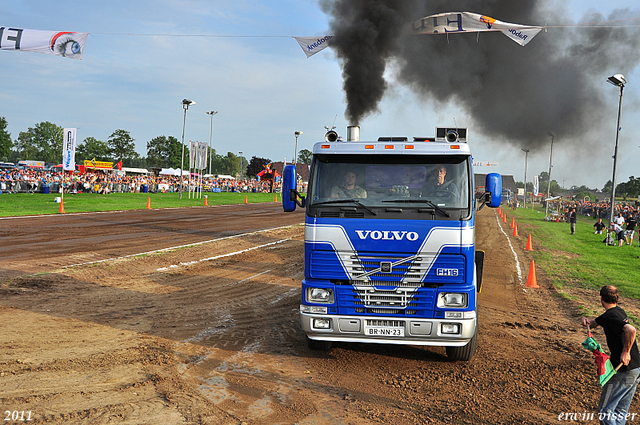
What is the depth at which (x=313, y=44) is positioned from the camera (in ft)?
54.5

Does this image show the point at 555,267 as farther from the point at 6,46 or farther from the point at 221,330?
the point at 6,46

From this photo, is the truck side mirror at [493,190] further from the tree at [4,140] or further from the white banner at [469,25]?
the tree at [4,140]

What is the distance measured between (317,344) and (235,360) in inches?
46.4

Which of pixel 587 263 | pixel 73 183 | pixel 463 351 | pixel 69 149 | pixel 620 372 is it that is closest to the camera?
pixel 620 372

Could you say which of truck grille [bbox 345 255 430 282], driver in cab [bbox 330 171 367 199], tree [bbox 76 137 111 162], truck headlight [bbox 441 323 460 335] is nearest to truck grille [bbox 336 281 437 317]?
truck grille [bbox 345 255 430 282]

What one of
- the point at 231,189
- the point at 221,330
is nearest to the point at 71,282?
the point at 221,330

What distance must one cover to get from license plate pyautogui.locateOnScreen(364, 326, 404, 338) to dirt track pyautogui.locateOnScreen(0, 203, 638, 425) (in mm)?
561

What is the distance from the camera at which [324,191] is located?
6.37m

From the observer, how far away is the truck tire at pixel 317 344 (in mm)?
6814

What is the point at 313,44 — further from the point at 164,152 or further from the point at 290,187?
the point at 164,152

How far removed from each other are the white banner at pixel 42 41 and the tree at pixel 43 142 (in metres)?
130

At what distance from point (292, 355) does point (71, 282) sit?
6539 millimetres

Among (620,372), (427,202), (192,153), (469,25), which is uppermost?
(469,25)

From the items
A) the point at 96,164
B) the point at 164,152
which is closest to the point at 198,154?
the point at 96,164
